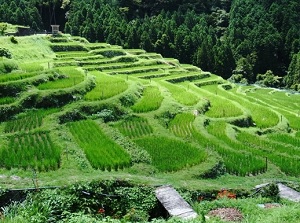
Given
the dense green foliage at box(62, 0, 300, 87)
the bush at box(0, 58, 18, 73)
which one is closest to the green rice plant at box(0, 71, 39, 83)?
the bush at box(0, 58, 18, 73)

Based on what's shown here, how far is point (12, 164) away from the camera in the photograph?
16.1 m

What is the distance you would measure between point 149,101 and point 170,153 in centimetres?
939

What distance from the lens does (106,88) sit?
93.9 ft

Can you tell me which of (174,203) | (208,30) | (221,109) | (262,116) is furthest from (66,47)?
(208,30)

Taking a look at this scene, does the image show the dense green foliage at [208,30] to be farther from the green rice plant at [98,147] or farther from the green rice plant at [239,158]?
the green rice plant at [98,147]

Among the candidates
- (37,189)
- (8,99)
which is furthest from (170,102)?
(37,189)

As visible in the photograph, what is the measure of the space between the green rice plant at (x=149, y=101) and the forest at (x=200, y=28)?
36.0 m

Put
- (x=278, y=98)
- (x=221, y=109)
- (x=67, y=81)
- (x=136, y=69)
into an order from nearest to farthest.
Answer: (x=67, y=81), (x=221, y=109), (x=136, y=69), (x=278, y=98)

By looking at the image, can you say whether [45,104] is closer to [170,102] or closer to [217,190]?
[170,102]

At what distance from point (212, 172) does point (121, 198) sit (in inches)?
212

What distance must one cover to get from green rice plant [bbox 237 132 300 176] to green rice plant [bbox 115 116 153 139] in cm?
571

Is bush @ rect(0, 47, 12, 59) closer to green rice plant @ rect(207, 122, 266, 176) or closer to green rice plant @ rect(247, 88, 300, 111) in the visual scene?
green rice plant @ rect(207, 122, 266, 176)

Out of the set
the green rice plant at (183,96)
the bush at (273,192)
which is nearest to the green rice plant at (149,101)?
the green rice plant at (183,96)

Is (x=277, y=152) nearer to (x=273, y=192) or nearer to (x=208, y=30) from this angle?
(x=273, y=192)
